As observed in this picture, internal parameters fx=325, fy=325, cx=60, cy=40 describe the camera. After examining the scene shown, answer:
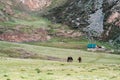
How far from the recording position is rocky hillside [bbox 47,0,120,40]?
527ft

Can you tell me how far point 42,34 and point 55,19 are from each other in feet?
87.8

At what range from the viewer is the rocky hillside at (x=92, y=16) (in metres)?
161

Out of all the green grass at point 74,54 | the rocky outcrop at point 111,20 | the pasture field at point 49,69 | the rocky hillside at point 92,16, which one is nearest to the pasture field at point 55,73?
the pasture field at point 49,69

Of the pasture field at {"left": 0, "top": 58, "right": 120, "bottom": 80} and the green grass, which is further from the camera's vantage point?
the green grass

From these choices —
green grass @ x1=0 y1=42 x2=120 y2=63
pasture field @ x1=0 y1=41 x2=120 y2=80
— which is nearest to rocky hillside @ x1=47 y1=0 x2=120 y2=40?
green grass @ x1=0 y1=42 x2=120 y2=63

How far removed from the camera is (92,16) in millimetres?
171750

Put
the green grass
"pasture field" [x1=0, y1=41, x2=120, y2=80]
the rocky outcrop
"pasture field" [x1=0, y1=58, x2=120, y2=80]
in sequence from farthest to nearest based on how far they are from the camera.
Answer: the rocky outcrop, the green grass, "pasture field" [x1=0, y1=41, x2=120, y2=80], "pasture field" [x1=0, y1=58, x2=120, y2=80]

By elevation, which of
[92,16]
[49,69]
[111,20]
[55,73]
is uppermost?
[92,16]

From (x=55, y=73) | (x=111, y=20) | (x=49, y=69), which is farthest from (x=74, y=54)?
(x=55, y=73)

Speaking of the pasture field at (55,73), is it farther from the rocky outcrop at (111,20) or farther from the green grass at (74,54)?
the rocky outcrop at (111,20)

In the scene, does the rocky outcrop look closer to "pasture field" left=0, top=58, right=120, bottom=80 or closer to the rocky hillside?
the rocky hillside

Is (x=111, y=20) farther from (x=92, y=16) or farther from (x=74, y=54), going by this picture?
(x=74, y=54)

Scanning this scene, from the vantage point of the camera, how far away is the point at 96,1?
179 metres

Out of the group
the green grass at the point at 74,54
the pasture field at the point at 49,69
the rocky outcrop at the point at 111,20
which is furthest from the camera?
the rocky outcrop at the point at 111,20
